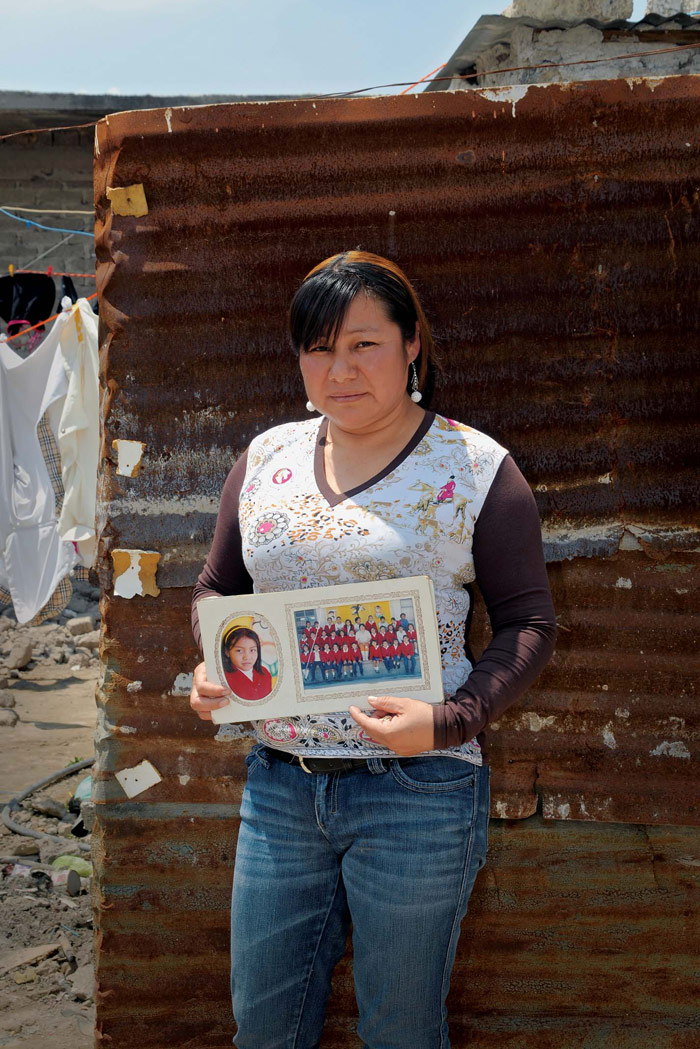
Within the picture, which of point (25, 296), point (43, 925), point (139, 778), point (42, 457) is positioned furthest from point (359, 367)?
point (25, 296)

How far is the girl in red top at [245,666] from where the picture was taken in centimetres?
161

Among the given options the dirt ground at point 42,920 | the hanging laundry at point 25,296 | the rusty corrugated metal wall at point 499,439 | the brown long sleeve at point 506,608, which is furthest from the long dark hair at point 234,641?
the hanging laundry at point 25,296

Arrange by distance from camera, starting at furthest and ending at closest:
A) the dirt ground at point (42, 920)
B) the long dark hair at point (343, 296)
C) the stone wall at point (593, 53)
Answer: the stone wall at point (593, 53), the dirt ground at point (42, 920), the long dark hair at point (343, 296)

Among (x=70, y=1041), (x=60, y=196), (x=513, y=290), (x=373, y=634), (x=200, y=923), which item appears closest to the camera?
(x=373, y=634)

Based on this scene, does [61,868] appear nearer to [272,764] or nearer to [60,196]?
[272,764]

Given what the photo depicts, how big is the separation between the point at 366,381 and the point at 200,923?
1492 mm

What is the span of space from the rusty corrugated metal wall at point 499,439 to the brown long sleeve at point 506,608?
2.05 feet

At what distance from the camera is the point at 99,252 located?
2281 millimetres

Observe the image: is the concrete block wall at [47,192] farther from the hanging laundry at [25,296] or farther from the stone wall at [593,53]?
the stone wall at [593,53]

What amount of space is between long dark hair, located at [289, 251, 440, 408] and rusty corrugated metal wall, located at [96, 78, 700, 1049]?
1.73 ft

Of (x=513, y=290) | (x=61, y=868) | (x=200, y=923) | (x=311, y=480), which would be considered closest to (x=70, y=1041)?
(x=200, y=923)

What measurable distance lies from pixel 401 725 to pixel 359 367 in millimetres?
614

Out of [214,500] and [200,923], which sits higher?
[214,500]

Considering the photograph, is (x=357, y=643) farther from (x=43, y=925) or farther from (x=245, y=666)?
(x=43, y=925)
